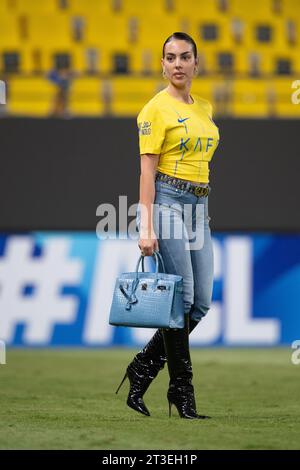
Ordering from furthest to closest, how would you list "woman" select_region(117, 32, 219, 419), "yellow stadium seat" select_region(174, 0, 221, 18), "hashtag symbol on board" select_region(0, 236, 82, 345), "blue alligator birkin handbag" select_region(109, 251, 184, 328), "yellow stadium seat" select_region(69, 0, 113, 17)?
"yellow stadium seat" select_region(174, 0, 221, 18) < "yellow stadium seat" select_region(69, 0, 113, 17) < "hashtag symbol on board" select_region(0, 236, 82, 345) < "woman" select_region(117, 32, 219, 419) < "blue alligator birkin handbag" select_region(109, 251, 184, 328)

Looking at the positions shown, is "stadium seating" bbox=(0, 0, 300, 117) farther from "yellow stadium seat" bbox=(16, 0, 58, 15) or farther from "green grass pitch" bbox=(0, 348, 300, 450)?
"green grass pitch" bbox=(0, 348, 300, 450)

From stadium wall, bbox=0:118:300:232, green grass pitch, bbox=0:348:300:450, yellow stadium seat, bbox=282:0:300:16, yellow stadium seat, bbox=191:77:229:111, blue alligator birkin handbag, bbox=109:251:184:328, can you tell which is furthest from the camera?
yellow stadium seat, bbox=282:0:300:16

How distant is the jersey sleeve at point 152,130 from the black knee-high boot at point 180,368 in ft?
2.98

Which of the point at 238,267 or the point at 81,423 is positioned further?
the point at 238,267

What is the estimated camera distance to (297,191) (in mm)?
12617

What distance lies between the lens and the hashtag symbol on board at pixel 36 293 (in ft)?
38.8

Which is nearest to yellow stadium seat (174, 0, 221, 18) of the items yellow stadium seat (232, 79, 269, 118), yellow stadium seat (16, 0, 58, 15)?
yellow stadium seat (16, 0, 58, 15)

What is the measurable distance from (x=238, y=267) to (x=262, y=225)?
68cm

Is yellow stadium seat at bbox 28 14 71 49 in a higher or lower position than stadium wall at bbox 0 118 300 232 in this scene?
higher

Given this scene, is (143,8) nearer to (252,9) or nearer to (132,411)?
(252,9)

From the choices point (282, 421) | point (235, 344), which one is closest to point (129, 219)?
point (235, 344)

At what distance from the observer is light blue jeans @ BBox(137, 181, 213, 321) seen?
5492 mm

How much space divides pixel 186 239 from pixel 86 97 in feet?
25.2

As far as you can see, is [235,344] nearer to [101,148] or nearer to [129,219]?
[129,219]
